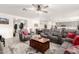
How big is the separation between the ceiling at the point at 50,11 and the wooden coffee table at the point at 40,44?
0.45 meters

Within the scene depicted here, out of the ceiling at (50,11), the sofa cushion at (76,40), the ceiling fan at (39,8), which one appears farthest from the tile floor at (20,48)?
the ceiling fan at (39,8)

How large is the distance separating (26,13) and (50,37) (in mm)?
671

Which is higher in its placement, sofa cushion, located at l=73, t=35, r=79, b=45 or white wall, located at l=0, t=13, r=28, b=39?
white wall, located at l=0, t=13, r=28, b=39

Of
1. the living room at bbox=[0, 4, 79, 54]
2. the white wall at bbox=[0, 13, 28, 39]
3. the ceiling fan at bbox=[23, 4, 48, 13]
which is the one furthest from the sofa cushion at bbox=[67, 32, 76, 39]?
the white wall at bbox=[0, 13, 28, 39]

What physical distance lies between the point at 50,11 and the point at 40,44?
68 cm

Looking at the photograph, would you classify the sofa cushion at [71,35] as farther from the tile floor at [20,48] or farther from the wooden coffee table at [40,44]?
the wooden coffee table at [40,44]

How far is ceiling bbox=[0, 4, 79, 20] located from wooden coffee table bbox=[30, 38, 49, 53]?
17.9 inches

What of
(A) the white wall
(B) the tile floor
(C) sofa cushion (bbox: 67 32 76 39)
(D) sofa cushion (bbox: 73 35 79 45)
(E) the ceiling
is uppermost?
(E) the ceiling

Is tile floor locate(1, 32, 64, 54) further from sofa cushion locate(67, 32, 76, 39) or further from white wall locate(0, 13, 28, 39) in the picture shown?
sofa cushion locate(67, 32, 76, 39)

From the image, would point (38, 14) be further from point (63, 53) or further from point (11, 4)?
point (63, 53)

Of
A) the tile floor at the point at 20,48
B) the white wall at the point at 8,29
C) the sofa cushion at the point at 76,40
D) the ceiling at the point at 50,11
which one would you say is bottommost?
the tile floor at the point at 20,48

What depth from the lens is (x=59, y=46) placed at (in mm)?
1878

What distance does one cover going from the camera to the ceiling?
6.14ft

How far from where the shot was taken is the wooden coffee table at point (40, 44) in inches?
73.3
